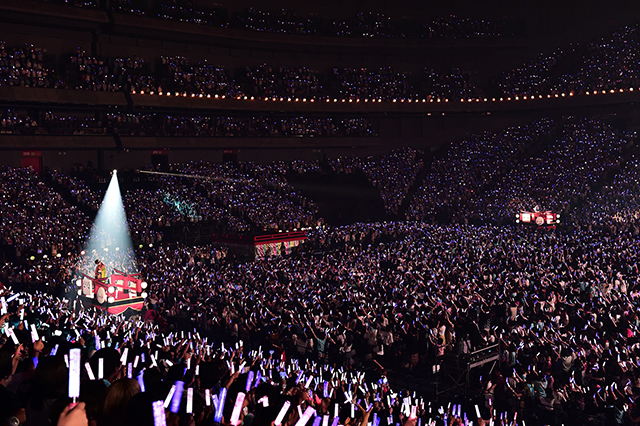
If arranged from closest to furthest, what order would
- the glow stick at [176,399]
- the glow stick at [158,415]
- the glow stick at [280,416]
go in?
the glow stick at [158,415] → the glow stick at [280,416] → the glow stick at [176,399]

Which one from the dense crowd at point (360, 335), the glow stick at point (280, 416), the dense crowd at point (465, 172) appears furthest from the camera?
the dense crowd at point (465, 172)

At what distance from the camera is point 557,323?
14.4 meters

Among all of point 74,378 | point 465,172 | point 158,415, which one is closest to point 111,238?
point 465,172

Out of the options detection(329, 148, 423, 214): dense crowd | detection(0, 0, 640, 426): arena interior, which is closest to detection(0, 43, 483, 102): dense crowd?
detection(0, 0, 640, 426): arena interior

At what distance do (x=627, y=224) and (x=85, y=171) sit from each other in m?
31.4

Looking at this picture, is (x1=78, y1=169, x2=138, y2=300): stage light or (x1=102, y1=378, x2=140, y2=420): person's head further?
(x1=78, y1=169, x2=138, y2=300): stage light

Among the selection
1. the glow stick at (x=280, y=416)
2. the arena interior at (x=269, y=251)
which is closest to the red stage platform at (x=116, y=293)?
the arena interior at (x=269, y=251)

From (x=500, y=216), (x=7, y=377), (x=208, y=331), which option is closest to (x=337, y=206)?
(x=500, y=216)

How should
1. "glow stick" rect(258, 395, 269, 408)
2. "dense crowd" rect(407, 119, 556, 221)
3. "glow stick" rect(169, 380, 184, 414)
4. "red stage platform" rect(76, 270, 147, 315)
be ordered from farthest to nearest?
1. "dense crowd" rect(407, 119, 556, 221)
2. "red stage platform" rect(76, 270, 147, 315)
3. "glow stick" rect(258, 395, 269, 408)
4. "glow stick" rect(169, 380, 184, 414)

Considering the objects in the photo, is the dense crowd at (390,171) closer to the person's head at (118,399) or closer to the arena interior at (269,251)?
the arena interior at (269,251)

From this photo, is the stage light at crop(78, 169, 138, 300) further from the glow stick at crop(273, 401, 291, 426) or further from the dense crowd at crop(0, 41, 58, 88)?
the glow stick at crop(273, 401, 291, 426)

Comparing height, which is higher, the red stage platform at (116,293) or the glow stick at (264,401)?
the red stage platform at (116,293)

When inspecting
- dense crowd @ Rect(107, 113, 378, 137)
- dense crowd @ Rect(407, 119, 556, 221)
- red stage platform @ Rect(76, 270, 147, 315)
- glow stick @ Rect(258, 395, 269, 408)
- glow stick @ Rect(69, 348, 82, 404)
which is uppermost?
dense crowd @ Rect(107, 113, 378, 137)

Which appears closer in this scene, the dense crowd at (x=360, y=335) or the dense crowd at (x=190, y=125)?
the dense crowd at (x=360, y=335)
